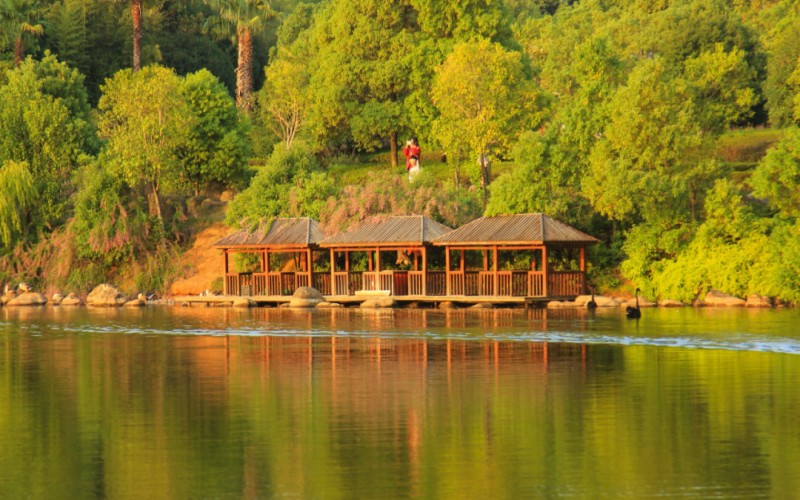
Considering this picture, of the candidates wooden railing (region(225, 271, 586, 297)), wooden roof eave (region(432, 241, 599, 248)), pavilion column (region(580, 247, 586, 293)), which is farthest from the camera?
pavilion column (region(580, 247, 586, 293))

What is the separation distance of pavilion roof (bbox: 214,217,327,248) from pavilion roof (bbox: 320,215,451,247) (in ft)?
4.47

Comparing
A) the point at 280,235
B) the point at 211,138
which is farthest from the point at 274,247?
the point at 211,138

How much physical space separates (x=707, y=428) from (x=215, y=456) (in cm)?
719

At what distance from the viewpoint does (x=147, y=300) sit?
67312mm

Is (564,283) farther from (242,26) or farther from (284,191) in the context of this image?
(242,26)

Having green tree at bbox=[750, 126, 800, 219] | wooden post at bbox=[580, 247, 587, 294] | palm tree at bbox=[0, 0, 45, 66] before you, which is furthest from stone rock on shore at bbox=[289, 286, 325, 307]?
palm tree at bbox=[0, 0, 45, 66]

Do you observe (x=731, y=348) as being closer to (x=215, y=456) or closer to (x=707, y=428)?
(x=707, y=428)

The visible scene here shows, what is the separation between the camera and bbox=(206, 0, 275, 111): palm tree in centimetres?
8525

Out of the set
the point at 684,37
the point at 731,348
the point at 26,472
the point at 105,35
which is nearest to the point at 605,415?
the point at 26,472

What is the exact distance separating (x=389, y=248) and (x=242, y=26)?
1243 inches

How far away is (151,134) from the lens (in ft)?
231

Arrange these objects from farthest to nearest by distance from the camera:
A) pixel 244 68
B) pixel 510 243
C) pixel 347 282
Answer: pixel 244 68 < pixel 347 282 < pixel 510 243

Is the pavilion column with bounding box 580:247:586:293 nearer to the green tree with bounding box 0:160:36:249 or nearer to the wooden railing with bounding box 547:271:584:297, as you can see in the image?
the wooden railing with bounding box 547:271:584:297

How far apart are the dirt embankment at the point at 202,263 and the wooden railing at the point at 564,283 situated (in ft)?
65.8
